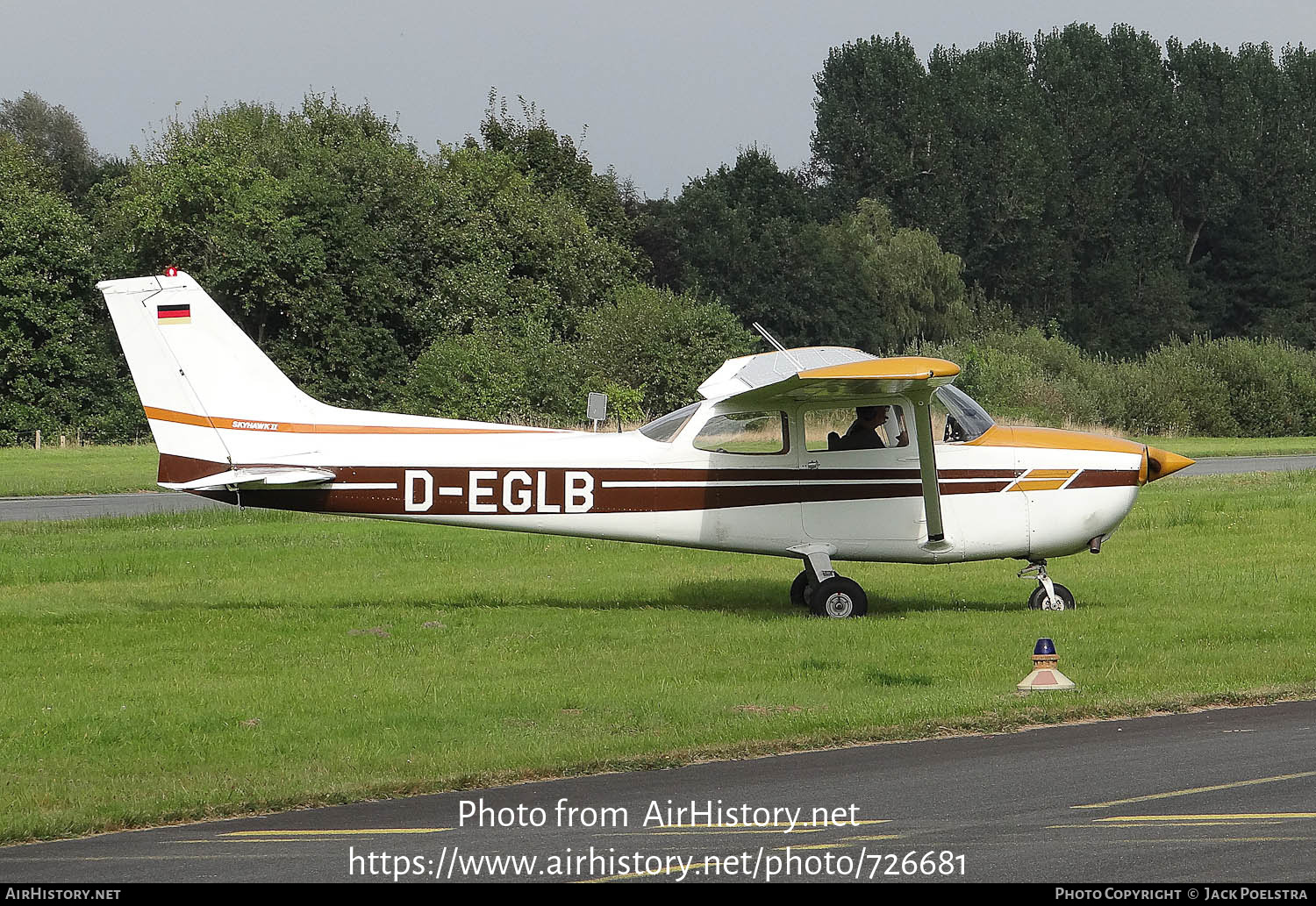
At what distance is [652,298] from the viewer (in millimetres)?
51969

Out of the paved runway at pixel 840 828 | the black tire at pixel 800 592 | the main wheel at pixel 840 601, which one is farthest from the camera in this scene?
the black tire at pixel 800 592

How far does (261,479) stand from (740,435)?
4814 mm

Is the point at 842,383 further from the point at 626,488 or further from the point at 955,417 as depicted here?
the point at 626,488

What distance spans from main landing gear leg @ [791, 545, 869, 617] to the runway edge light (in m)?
3.61

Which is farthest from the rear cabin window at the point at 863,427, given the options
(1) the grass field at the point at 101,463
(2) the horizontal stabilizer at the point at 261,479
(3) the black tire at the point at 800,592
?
(1) the grass field at the point at 101,463

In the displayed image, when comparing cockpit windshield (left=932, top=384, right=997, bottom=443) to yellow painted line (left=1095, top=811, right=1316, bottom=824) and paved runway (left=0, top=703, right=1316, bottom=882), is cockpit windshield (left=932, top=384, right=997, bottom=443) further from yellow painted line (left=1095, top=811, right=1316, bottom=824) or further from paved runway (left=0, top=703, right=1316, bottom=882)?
yellow painted line (left=1095, top=811, right=1316, bottom=824)

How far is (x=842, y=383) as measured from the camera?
1364cm

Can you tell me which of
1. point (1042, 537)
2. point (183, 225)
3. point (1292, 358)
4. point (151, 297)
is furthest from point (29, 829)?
point (1292, 358)

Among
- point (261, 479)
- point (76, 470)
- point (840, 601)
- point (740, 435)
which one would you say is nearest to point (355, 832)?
point (261, 479)

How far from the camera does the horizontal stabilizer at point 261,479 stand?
1381 cm

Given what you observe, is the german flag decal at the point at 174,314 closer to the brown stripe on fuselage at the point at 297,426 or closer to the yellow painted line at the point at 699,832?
the brown stripe on fuselage at the point at 297,426

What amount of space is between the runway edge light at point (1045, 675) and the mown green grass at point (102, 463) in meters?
→ 23.5

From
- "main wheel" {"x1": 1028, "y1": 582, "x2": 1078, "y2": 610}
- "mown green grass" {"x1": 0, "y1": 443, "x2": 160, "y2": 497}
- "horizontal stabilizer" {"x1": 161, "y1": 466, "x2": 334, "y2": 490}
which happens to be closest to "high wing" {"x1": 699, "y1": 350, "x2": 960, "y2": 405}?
"main wheel" {"x1": 1028, "y1": 582, "x2": 1078, "y2": 610}

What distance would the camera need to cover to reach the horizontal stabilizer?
13.8m
